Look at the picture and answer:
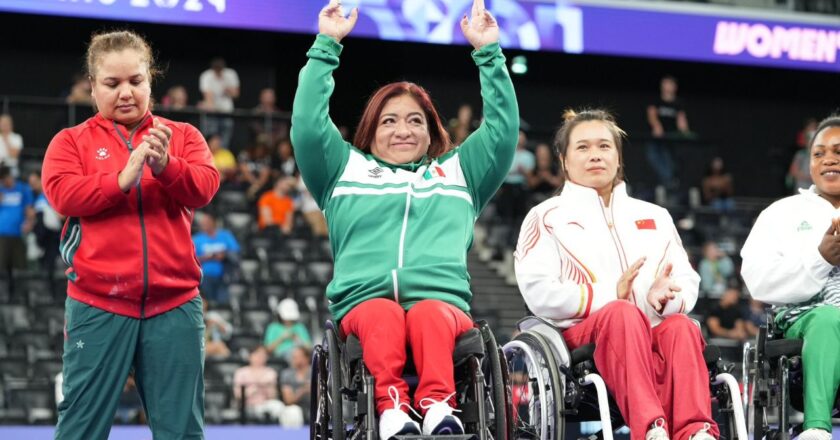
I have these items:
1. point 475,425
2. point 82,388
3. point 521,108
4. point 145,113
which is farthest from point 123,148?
point 521,108

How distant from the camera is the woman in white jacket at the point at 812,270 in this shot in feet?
13.8

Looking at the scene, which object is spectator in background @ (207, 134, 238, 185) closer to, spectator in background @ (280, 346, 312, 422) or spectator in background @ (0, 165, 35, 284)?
spectator in background @ (0, 165, 35, 284)

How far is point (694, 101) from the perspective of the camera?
16828 millimetres

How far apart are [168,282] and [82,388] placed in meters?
0.38

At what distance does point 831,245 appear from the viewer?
4340 millimetres

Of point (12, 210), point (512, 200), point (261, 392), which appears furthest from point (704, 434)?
point (512, 200)

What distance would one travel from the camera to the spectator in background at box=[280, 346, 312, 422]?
8570 millimetres

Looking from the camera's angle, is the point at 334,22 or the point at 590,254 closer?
the point at 334,22

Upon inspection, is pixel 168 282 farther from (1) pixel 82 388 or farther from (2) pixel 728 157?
(2) pixel 728 157

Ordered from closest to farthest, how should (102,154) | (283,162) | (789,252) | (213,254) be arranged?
(102,154)
(789,252)
(213,254)
(283,162)

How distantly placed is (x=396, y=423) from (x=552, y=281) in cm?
103

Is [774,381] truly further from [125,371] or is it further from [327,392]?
[125,371]

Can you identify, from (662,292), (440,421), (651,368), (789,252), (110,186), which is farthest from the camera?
(789,252)

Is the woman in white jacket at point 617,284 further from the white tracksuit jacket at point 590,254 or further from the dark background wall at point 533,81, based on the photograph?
the dark background wall at point 533,81
